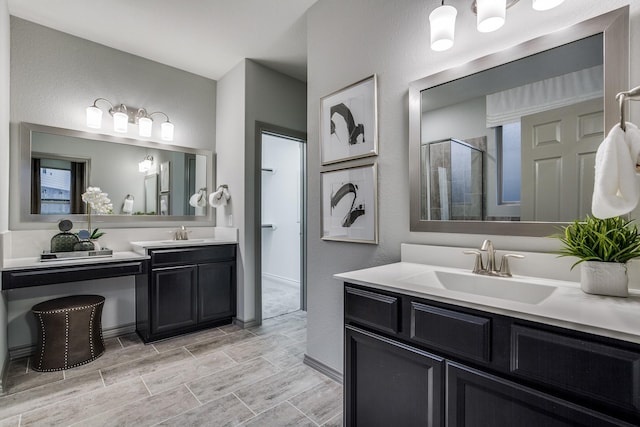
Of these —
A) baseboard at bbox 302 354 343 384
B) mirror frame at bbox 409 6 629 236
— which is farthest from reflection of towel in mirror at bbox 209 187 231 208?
mirror frame at bbox 409 6 629 236

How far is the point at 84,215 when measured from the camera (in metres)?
2.80

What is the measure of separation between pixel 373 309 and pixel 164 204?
281cm

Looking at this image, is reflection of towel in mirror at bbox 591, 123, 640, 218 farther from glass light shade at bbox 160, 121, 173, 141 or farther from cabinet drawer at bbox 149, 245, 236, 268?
glass light shade at bbox 160, 121, 173, 141

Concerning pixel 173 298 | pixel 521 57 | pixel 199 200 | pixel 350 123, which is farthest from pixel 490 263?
pixel 199 200

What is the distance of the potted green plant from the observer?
100 centimetres

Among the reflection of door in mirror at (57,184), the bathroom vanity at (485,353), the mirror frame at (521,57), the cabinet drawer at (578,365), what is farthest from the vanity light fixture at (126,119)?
the cabinet drawer at (578,365)

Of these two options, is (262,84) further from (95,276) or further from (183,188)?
(95,276)

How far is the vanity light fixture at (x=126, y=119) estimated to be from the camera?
2.79 metres

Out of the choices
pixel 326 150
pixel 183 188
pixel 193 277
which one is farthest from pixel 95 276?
pixel 326 150

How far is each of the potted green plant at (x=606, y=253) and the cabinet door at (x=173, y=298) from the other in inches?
114

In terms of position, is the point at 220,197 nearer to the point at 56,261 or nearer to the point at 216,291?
the point at 216,291

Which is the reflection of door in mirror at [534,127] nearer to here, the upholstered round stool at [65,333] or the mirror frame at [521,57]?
the mirror frame at [521,57]

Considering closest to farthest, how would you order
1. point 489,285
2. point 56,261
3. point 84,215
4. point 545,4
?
point 545,4 < point 489,285 < point 56,261 < point 84,215

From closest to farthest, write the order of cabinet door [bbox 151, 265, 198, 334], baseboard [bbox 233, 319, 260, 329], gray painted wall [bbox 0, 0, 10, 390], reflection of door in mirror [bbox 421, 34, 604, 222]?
reflection of door in mirror [bbox 421, 34, 604, 222], gray painted wall [bbox 0, 0, 10, 390], cabinet door [bbox 151, 265, 198, 334], baseboard [bbox 233, 319, 260, 329]
